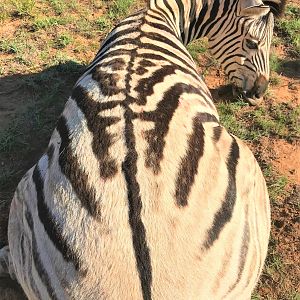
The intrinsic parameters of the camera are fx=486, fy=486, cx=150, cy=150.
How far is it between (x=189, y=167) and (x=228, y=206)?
0.32 m

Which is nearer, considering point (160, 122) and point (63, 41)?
point (160, 122)

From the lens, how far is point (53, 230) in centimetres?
258

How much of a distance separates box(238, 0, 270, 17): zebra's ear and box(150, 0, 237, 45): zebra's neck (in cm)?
11

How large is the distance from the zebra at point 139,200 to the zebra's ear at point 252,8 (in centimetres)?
140

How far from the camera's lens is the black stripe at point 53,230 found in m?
2.46

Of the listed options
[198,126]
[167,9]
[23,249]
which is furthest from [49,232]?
[167,9]

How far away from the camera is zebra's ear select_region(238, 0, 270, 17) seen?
4.51m

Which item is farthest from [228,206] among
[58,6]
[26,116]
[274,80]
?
[58,6]

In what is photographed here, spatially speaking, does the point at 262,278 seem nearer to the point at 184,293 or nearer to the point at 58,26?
the point at 184,293

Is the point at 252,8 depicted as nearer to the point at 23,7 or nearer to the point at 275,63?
the point at 275,63

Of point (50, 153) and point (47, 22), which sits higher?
point (50, 153)

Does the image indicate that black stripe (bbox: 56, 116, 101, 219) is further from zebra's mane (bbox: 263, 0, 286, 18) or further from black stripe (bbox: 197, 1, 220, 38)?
zebra's mane (bbox: 263, 0, 286, 18)

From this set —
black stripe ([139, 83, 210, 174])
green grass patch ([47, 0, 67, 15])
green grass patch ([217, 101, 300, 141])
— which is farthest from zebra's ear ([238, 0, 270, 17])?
green grass patch ([47, 0, 67, 15])

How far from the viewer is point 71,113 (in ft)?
10.1
